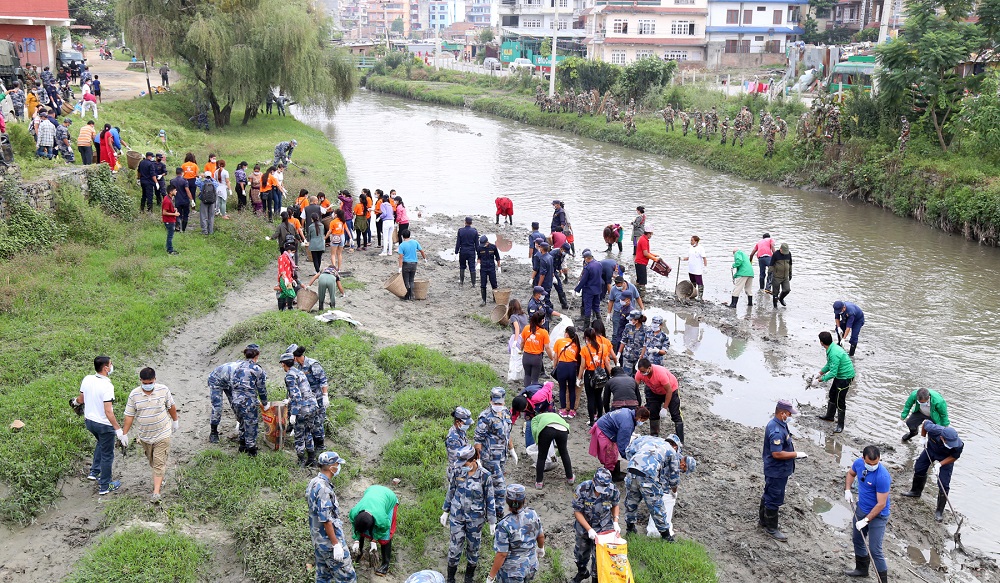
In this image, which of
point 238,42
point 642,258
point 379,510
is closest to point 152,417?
point 379,510

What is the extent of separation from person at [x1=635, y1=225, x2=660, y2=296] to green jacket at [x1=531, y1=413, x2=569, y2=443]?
8580mm

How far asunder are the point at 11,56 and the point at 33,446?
25699mm

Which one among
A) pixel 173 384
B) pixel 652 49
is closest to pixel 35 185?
pixel 173 384

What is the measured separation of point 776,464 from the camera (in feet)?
30.7

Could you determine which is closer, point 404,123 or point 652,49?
point 404,123

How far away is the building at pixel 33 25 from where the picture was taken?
36031 millimetres

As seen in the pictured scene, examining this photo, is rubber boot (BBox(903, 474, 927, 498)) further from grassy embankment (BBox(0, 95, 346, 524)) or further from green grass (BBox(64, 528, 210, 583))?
grassy embankment (BBox(0, 95, 346, 524))

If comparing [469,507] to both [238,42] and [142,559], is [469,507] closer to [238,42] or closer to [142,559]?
[142,559]

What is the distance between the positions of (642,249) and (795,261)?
6.88 m

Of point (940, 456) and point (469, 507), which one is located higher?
point (469, 507)

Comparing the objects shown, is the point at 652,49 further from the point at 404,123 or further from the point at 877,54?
the point at 877,54

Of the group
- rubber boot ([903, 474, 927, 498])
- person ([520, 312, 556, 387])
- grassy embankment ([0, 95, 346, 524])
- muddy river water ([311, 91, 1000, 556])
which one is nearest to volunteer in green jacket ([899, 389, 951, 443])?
muddy river water ([311, 91, 1000, 556])

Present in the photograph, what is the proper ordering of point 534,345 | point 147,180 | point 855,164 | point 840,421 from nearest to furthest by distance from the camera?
point 534,345 → point 840,421 → point 147,180 → point 855,164

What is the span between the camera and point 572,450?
37.3ft
